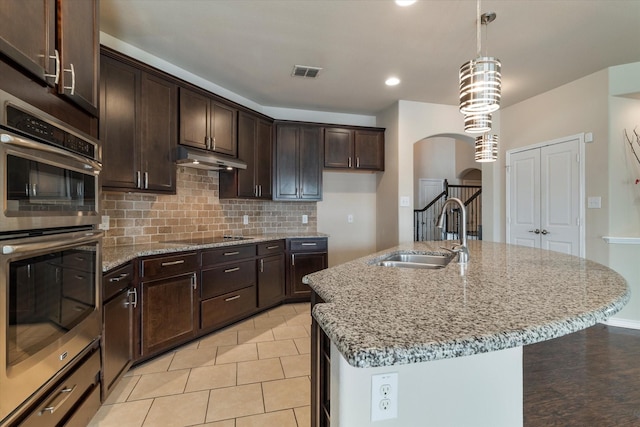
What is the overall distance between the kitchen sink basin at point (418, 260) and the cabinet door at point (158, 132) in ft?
6.69

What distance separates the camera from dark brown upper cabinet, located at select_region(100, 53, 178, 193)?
90.8 inches

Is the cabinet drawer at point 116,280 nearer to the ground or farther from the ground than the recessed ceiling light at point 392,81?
nearer to the ground

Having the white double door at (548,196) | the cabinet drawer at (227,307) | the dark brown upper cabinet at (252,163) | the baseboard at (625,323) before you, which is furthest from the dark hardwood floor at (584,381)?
the dark brown upper cabinet at (252,163)

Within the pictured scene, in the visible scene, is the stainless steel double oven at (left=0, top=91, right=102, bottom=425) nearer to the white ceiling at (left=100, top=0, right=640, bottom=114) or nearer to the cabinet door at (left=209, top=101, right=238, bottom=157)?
the white ceiling at (left=100, top=0, right=640, bottom=114)

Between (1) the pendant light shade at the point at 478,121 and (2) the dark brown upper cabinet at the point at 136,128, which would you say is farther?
(2) the dark brown upper cabinet at the point at 136,128

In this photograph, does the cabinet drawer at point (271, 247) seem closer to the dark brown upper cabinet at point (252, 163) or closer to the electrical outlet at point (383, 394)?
the dark brown upper cabinet at point (252, 163)

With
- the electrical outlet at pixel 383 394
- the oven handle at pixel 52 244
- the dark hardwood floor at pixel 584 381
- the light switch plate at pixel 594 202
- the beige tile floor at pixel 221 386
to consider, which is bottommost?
the dark hardwood floor at pixel 584 381

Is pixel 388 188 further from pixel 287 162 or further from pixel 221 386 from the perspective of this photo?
pixel 221 386

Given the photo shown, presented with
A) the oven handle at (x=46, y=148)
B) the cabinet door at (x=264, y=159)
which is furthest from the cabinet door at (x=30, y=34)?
the cabinet door at (x=264, y=159)

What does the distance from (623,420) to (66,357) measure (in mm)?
2955

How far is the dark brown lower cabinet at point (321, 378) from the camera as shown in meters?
1.09

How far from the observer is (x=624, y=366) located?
2391 millimetres

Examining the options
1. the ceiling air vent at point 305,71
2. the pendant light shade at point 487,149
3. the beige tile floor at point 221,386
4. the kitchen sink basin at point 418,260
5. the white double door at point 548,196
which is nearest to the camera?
the beige tile floor at point 221,386

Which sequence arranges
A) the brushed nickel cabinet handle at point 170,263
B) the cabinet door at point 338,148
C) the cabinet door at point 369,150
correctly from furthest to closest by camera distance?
the cabinet door at point 369,150 → the cabinet door at point 338,148 → the brushed nickel cabinet handle at point 170,263
